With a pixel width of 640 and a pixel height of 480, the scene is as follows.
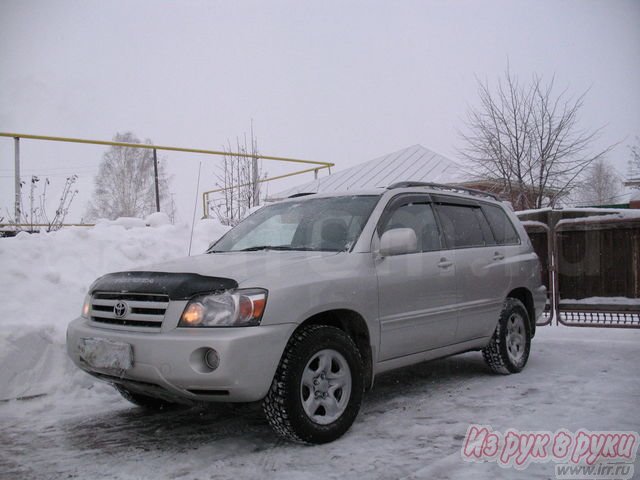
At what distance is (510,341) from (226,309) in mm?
3422

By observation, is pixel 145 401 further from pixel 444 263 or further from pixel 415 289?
pixel 444 263

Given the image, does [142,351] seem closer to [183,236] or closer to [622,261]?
[183,236]

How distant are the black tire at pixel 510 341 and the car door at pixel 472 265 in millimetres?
154

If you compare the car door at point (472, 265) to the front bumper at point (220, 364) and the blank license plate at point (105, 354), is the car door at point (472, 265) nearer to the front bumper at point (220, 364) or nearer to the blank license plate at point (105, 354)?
the front bumper at point (220, 364)

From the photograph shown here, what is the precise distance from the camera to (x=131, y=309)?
370 centimetres

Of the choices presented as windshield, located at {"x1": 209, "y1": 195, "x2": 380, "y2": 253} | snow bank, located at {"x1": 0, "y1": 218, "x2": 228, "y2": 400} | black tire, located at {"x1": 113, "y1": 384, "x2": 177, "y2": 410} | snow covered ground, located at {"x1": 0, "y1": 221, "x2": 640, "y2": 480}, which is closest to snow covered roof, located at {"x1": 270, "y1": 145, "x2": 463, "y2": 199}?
snow bank, located at {"x1": 0, "y1": 218, "x2": 228, "y2": 400}

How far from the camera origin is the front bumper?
10.8 ft

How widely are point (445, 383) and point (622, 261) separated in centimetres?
388

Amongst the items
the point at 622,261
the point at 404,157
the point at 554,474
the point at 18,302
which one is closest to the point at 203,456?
the point at 554,474

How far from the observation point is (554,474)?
3199 millimetres

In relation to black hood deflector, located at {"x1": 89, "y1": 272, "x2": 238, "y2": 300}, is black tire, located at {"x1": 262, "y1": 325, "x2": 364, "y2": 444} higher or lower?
lower

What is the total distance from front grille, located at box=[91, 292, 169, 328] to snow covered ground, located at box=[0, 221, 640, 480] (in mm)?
832

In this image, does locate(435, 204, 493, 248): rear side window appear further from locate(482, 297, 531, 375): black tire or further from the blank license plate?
the blank license plate

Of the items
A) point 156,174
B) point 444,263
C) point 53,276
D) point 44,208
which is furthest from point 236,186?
point 444,263
